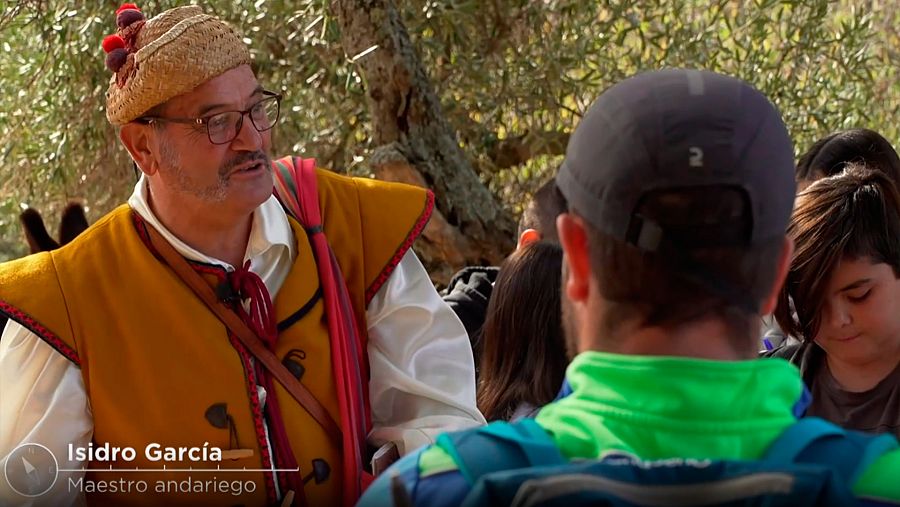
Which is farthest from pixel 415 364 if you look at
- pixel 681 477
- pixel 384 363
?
pixel 681 477

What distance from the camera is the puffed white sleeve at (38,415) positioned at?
104 inches

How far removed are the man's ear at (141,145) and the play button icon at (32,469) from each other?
0.68 m

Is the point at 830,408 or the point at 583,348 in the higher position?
the point at 583,348

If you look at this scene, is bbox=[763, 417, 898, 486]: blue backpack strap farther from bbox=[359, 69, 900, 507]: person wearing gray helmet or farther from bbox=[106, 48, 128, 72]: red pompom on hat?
bbox=[106, 48, 128, 72]: red pompom on hat

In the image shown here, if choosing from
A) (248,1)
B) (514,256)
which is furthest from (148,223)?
(248,1)

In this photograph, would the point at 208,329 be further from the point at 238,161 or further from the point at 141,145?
the point at 141,145

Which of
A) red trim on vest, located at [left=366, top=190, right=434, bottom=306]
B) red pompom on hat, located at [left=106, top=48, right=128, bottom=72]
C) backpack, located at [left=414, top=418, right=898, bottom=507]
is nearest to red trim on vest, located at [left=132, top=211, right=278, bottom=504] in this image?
red trim on vest, located at [left=366, top=190, right=434, bottom=306]

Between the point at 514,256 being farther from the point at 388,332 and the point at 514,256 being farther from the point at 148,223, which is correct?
the point at 148,223

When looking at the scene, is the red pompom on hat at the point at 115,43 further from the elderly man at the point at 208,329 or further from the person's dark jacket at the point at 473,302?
the person's dark jacket at the point at 473,302

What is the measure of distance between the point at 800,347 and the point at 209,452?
142 centimetres

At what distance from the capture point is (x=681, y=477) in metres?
1.35

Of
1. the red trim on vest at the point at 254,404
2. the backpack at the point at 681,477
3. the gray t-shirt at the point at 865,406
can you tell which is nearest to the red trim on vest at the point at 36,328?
the red trim on vest at the point at 254,404

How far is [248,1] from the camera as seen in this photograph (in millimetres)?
5070

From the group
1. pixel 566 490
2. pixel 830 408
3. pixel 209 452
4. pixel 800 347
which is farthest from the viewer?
pixel 800 347
